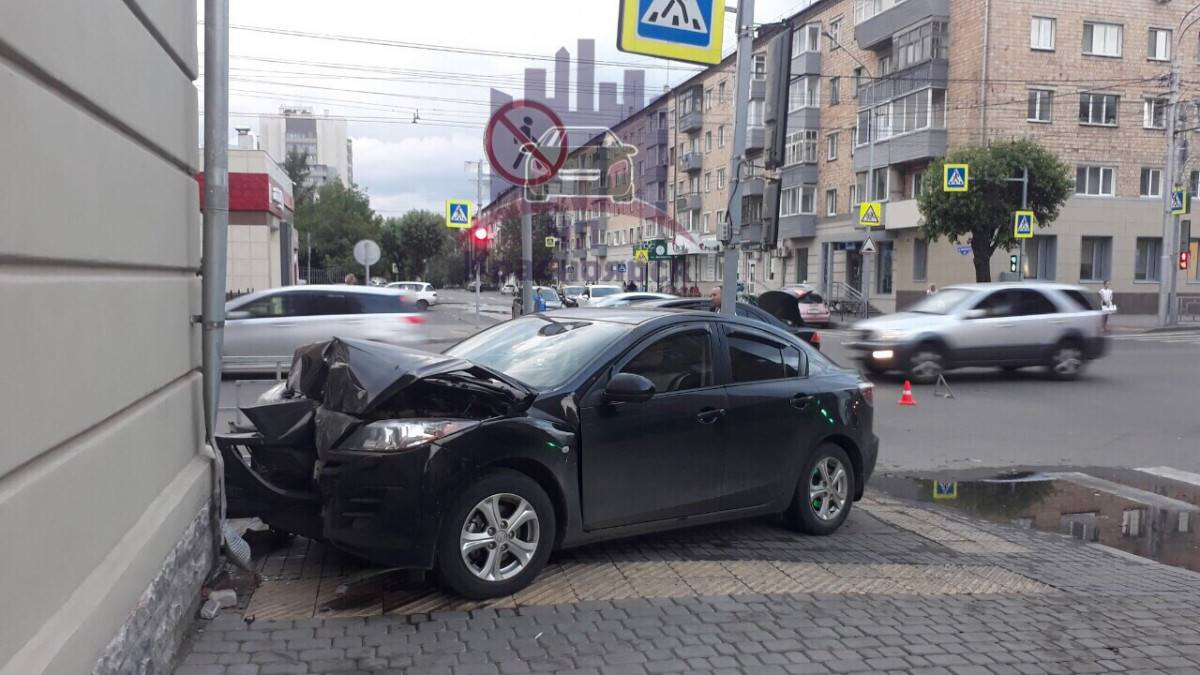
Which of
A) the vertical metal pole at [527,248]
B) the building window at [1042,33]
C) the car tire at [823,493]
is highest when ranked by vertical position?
the building window at [1042,33]

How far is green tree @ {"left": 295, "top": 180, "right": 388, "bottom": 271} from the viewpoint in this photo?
5919 cm

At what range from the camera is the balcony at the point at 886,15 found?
38.4m

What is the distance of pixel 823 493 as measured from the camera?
6582mm

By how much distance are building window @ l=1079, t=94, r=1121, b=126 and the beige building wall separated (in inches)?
1619

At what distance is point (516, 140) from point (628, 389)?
4024 millimetres

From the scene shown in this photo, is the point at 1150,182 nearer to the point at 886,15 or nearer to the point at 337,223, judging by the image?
the point at 886,15

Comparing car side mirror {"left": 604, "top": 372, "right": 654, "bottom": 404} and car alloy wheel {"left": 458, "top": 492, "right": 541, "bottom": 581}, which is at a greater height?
car side mirror {"left": 604, "top": 372, "right": 654, "bottom": 404}

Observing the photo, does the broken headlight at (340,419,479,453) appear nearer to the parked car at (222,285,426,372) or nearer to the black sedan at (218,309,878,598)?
the black sedan at (218,309,878,598)

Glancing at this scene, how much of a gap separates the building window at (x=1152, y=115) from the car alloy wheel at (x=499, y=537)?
42.4 metres

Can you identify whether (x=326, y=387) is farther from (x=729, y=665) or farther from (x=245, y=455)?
(x=729, y=665)

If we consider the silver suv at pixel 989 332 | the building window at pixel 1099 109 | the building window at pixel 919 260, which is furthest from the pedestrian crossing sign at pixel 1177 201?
the silver suv at pixel 989 332

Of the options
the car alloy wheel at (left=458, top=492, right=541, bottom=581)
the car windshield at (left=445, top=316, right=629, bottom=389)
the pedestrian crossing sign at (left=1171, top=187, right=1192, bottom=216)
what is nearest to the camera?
the car alloy wheel at (left=458, top=492, right=541, bottom=581)

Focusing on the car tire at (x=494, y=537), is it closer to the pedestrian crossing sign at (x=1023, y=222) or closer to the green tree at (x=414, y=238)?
the pedestrian crossing sign at (x=1023, y=222)

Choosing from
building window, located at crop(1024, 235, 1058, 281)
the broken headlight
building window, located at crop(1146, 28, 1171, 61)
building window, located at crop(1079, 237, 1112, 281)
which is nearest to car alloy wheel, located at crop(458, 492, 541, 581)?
the broken headlight
